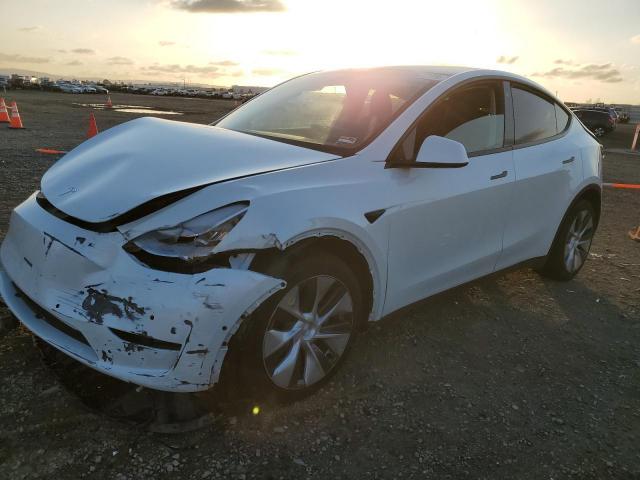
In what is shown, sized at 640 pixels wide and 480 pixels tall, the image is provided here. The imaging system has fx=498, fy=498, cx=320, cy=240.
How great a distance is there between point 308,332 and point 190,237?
0.76 m

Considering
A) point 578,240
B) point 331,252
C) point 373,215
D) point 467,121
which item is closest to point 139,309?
point 331,252

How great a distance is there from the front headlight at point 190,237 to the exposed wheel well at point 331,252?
18cm

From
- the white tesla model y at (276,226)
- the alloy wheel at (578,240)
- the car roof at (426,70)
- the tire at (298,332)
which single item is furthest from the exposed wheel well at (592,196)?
the tire at (298,332)

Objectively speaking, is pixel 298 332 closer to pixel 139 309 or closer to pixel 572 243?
pixel 139 309

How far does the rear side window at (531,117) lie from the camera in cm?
353

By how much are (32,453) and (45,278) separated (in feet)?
2.35

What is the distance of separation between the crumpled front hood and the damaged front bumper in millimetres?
189

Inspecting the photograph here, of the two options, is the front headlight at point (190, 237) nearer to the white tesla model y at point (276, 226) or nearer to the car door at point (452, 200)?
the white tesla model y at point (276, 226)

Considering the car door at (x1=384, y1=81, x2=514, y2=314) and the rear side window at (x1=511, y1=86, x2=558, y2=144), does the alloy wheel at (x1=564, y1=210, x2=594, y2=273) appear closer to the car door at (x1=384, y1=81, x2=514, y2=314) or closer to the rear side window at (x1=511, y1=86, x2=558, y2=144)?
the rear side window at (x1=511, y1=86, x2=558, y2=144)

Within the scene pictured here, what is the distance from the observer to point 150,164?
2.37 meters

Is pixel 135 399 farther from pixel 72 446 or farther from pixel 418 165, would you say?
pixel 418 165

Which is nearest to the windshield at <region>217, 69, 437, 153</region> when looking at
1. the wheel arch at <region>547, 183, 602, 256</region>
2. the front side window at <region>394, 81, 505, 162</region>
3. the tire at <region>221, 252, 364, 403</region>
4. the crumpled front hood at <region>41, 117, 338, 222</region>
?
the front side window at <region>394, 81, 505, 162</region>

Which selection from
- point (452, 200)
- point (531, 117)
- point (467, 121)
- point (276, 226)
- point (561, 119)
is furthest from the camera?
point (561, 119)

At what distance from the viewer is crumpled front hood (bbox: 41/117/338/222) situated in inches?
84.8
